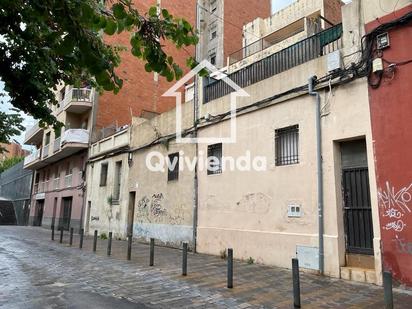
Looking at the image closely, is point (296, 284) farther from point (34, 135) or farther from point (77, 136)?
point (34, 135)

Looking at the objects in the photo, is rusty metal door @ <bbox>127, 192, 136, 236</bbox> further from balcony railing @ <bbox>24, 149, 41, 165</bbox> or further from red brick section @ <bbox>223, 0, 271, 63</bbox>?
red brick section @ <bbox>223, 0, 271, 63</bbox>

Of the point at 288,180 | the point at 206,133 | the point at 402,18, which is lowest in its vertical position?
the point at 288,180

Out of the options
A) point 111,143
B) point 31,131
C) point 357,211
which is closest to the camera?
point 357,211

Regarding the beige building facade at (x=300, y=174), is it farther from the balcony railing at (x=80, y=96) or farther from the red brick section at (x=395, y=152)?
the balcony railing at (x=80, y=96)

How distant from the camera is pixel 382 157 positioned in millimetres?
7637

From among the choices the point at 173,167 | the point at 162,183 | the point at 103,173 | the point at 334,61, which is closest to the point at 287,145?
the point at 334,61

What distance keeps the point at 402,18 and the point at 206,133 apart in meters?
6.96

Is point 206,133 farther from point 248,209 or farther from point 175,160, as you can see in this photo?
point 248,209

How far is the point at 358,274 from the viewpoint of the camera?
7652 mm

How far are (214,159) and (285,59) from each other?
3.98 m

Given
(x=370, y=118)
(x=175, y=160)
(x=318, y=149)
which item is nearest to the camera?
(x=370, y=118)

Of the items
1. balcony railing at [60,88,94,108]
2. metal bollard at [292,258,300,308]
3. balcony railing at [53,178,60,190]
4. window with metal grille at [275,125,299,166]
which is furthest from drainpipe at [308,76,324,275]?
balcony railing at [53,178,60,190]

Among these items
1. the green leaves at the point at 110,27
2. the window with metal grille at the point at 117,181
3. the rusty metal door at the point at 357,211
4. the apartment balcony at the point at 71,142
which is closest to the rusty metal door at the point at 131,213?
the window with metal grille at the point at 117,181

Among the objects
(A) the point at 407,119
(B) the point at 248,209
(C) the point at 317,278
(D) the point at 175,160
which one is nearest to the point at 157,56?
(A) the point at 407,119
